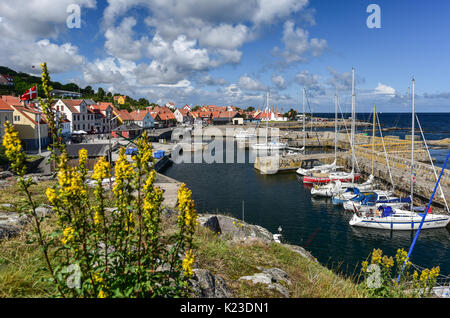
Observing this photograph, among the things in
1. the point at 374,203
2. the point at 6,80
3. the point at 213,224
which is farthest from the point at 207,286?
the point at 6,80

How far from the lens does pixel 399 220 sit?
77.8 ft

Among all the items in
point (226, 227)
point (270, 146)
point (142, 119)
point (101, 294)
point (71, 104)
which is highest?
point (71, 104)

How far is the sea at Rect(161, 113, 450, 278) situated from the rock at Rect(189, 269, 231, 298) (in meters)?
7.25

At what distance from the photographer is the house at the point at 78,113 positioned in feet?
203

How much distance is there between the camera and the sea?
20344 millimetres

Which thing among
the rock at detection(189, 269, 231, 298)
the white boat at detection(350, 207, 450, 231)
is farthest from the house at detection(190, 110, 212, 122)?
the rock at detection(189, 269, 231, 298)

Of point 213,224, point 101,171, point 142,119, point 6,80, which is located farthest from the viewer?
point 6,80

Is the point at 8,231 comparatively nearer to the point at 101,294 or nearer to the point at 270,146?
the point at 101,294

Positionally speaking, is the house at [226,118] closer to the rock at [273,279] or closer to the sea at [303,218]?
the sea at [303,218]

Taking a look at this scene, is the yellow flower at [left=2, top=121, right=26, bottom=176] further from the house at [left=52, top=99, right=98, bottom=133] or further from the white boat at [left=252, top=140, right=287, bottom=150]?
the house at [left=52, top=99, right=98, bottom=133]

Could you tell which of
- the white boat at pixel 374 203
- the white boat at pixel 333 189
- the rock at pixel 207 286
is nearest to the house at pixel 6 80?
the white boat at pixel 333 189

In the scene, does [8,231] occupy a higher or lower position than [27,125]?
lower

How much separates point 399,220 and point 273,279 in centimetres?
2187

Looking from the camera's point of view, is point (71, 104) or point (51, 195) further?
point (71, 104)
